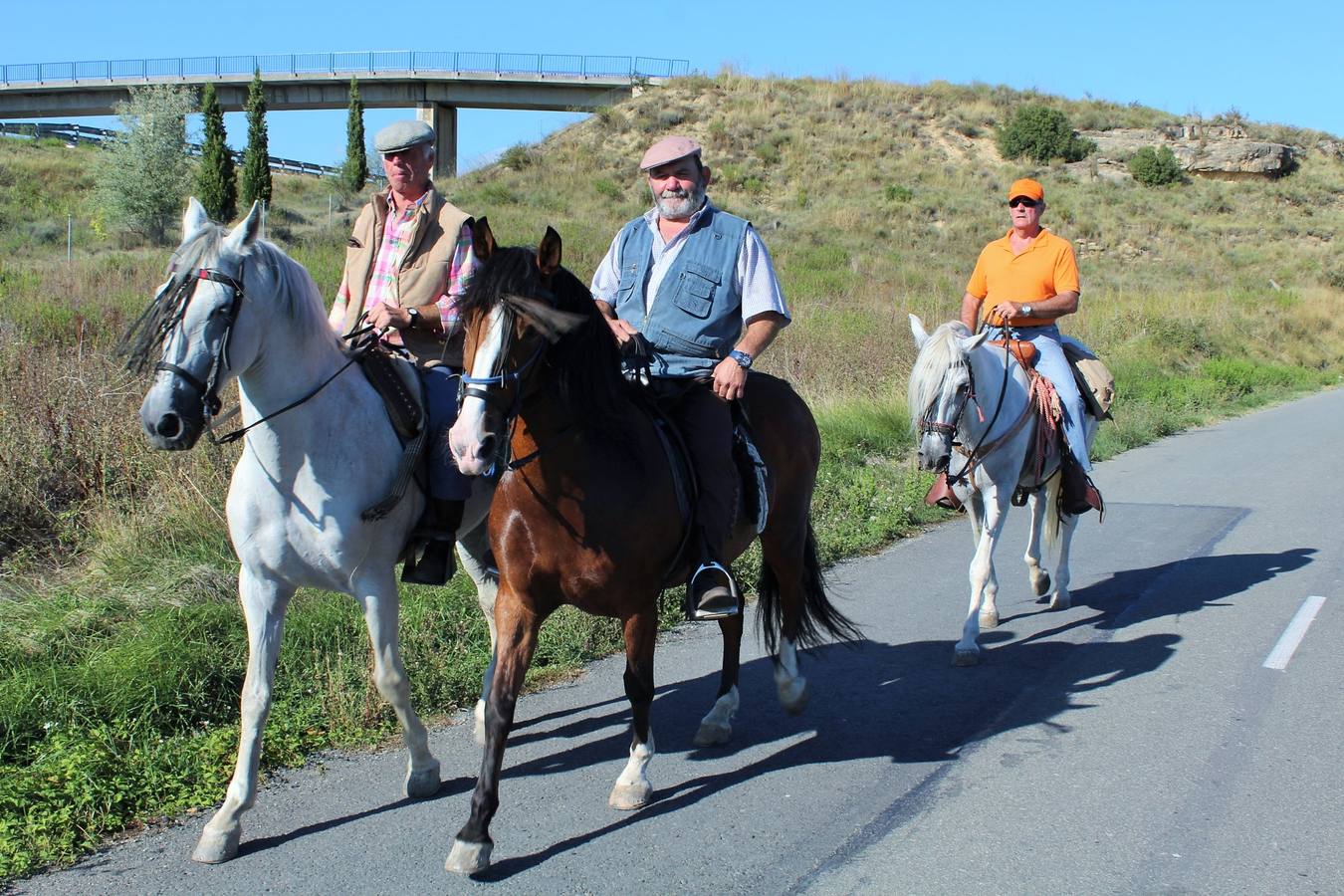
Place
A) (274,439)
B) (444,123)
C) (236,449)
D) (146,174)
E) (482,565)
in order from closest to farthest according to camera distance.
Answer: (274,439) → (482,565) → (236,449) → (146,174) → (444,123)

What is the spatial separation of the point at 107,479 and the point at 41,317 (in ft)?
12.3

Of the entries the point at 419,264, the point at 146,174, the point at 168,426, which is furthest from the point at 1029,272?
the point at 146,174

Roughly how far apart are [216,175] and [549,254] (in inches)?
1799

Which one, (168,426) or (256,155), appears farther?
(256,155)

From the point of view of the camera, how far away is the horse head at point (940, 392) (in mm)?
6504

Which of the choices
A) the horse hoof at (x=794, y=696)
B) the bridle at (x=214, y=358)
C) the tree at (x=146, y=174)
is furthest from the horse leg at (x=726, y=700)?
the tree at (x=146, y=174)

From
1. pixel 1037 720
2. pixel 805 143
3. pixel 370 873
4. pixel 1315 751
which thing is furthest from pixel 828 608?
pixel 805 143

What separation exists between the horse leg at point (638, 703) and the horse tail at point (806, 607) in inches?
51.6

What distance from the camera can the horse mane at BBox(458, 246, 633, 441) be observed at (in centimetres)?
354

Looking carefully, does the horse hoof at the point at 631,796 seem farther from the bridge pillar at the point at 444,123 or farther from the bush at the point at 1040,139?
the bridge pillar at the point at 444,123

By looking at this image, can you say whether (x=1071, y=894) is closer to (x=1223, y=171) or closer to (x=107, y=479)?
(x=107, y=479)

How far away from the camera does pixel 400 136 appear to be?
491 cm

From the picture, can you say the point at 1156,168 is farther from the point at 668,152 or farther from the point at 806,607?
the point at 668,152

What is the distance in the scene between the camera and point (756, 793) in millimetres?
4578
